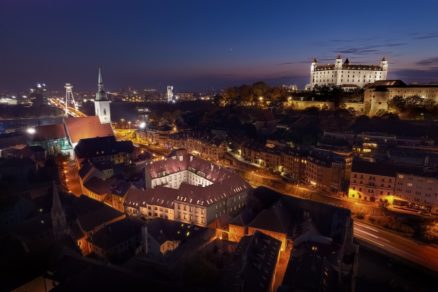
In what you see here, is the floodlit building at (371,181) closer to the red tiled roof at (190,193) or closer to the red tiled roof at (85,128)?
the red tiled roof at (190,193)

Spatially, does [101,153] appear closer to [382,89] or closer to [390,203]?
[390,203]

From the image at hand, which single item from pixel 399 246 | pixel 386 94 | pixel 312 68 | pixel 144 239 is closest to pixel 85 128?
pixel 144 239

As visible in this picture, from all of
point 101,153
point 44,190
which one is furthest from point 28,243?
point 101,153

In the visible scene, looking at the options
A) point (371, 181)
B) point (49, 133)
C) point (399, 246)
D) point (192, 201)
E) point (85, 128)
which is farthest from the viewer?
point (49, 133)

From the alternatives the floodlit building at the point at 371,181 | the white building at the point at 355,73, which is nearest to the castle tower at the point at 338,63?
the white building at the point at 355,73

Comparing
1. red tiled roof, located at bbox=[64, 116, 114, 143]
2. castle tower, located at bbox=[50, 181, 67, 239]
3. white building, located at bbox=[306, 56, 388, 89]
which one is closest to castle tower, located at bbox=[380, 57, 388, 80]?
white building, located at bbox=[306, 56, 388, 89]

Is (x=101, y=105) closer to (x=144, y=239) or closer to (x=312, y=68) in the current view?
(x=144, y=239)
